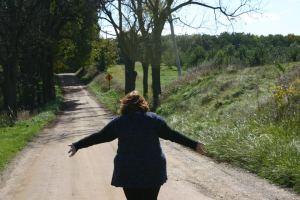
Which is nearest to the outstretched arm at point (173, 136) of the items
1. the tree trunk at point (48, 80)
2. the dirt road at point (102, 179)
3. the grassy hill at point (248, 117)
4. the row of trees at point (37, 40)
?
the dirt road at point (102, 179)

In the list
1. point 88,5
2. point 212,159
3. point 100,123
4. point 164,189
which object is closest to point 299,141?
point 212,159

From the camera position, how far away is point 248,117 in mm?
16672

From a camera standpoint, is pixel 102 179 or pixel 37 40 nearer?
pixel 102 179

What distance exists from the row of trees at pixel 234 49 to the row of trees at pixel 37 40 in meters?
8.32

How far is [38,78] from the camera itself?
49.2m

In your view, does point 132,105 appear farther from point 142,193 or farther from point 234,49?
point 234,49

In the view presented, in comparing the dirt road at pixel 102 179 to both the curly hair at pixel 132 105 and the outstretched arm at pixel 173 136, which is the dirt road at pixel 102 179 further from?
the curly hair at pixel 132 105

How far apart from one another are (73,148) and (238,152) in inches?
290

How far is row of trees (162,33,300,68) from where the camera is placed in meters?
29.1

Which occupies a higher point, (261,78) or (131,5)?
(131,5)

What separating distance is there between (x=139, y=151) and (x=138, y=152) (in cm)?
1

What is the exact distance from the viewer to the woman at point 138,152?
5340mm

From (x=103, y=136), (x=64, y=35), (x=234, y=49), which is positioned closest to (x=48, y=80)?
(x=64, y=35)

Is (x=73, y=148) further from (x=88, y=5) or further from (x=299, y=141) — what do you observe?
(x=88, y=5)
